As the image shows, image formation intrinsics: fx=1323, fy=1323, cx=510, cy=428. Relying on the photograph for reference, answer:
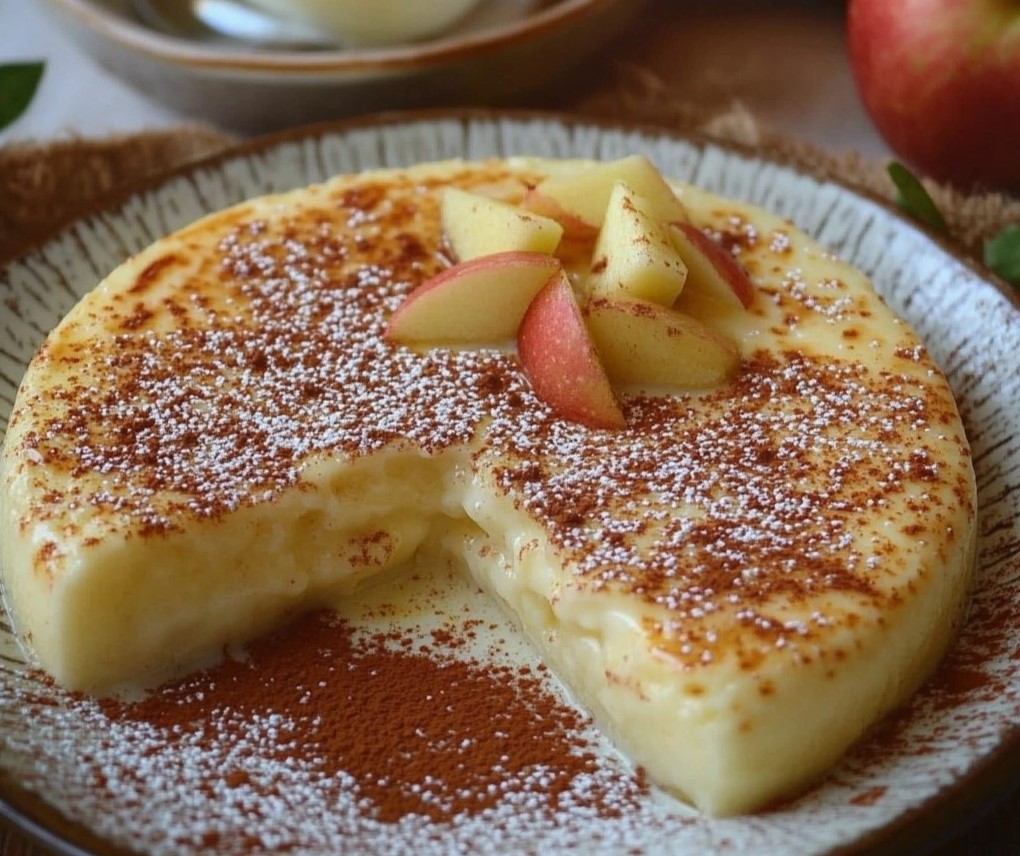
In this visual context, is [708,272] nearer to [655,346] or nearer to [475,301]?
[655,346]

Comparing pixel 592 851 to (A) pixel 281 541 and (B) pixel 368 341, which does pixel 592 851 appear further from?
(B) pixel 368 341

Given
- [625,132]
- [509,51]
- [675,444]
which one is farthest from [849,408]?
[509,51]

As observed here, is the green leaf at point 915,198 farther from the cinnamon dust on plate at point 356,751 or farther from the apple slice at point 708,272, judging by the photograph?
the cinnamon dust on plate at point 356,751

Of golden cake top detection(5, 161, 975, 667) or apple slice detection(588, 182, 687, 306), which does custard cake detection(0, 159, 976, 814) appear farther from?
apple slice detection(588, 182, 687, 306)

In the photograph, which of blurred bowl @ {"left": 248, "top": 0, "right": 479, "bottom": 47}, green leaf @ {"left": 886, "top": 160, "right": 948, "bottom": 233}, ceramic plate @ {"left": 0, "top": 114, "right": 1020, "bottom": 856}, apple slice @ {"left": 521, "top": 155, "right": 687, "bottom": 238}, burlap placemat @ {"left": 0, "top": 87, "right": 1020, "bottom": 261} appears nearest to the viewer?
ceramic plate @ {"left": 0, "top": 114, "right": 1020, "bottom": 856}

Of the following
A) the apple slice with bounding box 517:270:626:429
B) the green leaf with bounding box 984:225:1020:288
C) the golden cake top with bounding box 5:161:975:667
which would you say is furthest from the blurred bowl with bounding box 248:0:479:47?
the green leaf with bounding box 984:225:1020:288

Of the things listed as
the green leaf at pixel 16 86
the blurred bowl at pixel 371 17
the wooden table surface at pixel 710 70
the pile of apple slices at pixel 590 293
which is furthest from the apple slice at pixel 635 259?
the green leaf at pixel 16 86
